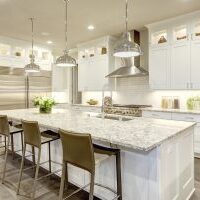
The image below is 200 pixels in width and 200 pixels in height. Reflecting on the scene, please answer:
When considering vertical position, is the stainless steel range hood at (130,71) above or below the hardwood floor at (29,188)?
above

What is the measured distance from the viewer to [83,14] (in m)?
4.05

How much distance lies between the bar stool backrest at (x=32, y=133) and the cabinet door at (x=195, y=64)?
324 cm

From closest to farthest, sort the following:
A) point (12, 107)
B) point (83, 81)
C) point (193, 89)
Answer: point (193, 89)
point (12, 107)
point (83, 81)

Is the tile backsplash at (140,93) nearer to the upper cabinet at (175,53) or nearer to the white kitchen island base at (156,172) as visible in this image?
the upper cabinet at (175,53)

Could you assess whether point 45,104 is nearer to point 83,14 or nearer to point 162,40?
point 83,14

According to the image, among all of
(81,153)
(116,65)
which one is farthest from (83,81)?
(81,153)

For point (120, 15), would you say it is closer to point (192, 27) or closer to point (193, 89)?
point (192, 27)

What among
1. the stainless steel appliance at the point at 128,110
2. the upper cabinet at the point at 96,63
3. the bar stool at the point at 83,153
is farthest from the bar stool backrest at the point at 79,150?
the upper cabinet at the point at 96,63

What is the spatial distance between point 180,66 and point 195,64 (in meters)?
0.31

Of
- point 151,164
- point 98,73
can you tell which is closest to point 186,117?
point 151,164

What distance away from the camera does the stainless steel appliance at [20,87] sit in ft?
18.3

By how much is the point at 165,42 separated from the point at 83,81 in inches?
114

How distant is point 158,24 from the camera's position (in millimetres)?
4578

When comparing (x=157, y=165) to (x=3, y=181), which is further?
(x=3, y=181)
